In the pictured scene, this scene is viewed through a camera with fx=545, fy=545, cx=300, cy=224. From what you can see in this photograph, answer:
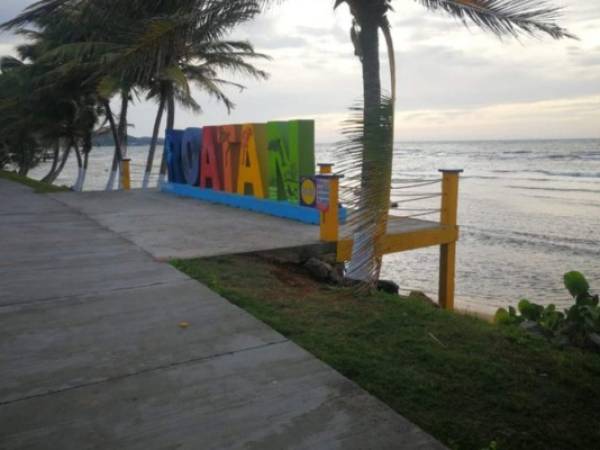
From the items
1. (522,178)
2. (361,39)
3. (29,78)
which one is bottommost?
(522,178)

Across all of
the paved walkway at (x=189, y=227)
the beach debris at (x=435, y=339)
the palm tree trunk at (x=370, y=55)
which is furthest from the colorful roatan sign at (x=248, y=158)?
the beach debris at (x=435, y=339)

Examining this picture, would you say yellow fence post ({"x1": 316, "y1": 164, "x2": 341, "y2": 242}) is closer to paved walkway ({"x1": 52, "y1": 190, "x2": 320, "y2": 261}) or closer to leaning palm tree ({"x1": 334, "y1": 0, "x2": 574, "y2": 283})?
paved walkway ({"x1": 52, "y1": 190, "x2": 320, "y2": 261})

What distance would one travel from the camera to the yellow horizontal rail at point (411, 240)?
311 inches

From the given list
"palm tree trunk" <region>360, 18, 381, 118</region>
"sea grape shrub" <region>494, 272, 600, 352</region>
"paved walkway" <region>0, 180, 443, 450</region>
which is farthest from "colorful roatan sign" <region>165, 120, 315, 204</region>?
"sea grape shrub" <region>494, 272, 600, 352</region>

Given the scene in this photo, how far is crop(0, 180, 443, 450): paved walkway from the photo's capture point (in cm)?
270

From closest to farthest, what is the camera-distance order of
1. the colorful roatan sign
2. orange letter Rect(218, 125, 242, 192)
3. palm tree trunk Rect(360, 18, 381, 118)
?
1. palm tree trunk Rect(360, 18, 381, 118)
2. the colorful roatan sign
3. orange letter Rect(218, 125, 242, 192)

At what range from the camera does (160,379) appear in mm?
3314

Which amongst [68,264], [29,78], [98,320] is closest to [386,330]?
[98,320]

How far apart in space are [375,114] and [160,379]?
2796mm

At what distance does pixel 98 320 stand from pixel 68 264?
2252mm

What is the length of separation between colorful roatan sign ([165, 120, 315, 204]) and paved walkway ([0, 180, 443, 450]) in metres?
4.93

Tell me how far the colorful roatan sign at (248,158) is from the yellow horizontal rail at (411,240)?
2024mm

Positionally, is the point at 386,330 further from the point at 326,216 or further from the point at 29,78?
the point at 29,78

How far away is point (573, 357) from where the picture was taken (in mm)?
3969
